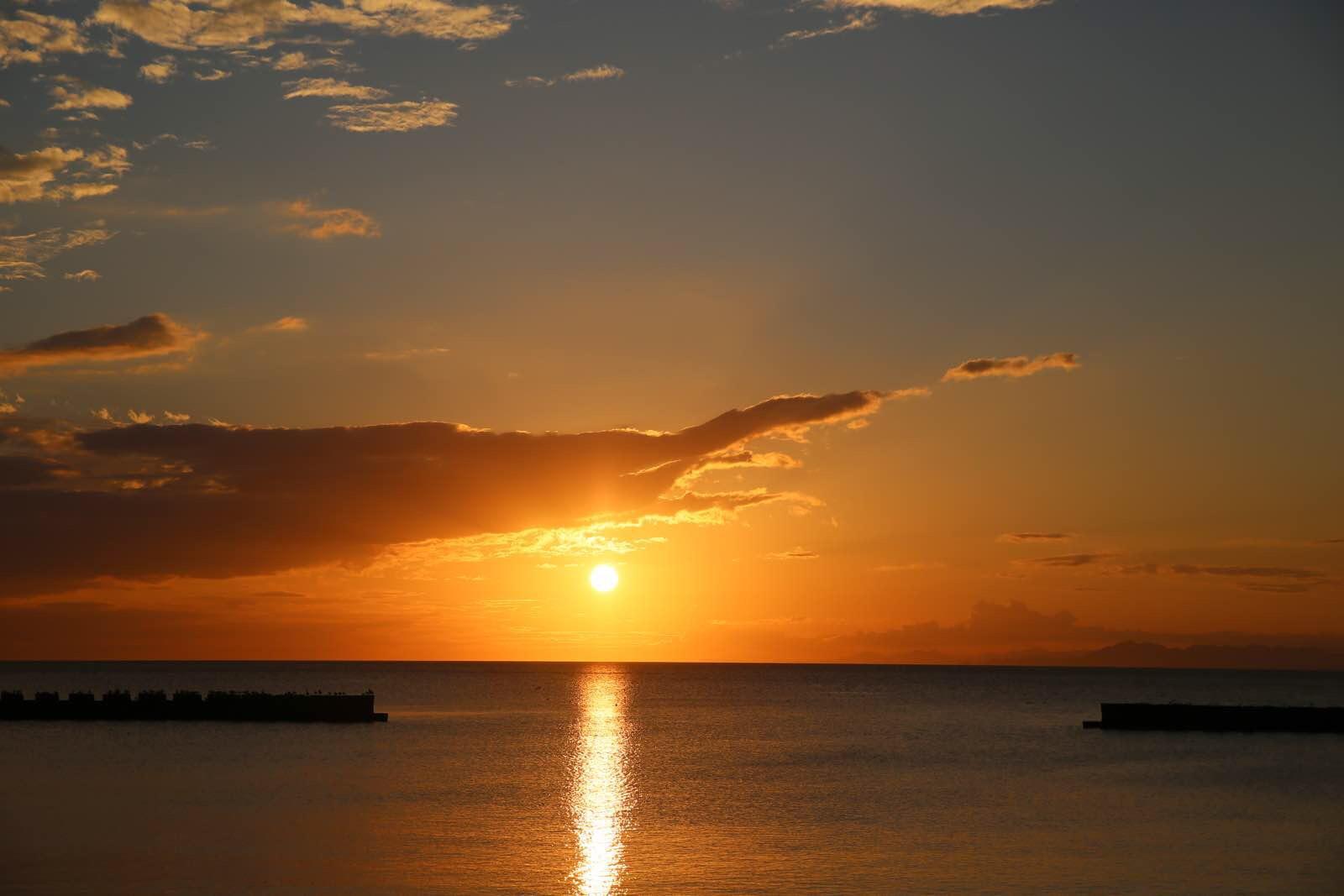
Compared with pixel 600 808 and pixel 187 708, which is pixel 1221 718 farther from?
pixel 187 708

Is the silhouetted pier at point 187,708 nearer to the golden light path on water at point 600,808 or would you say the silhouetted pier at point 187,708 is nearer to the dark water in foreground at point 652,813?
the dark water in foreground at point 652,813

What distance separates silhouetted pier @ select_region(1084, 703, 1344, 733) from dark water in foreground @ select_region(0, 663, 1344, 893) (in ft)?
16.7

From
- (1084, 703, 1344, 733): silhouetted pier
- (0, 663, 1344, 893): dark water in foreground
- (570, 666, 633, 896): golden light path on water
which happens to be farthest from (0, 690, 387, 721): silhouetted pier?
(1084, 703, 1344, 733): silhouetted pier

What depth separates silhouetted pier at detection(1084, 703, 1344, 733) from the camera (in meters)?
108

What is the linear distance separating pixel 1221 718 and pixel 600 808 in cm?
7255

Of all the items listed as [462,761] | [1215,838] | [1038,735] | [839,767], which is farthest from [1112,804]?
[1038,735]

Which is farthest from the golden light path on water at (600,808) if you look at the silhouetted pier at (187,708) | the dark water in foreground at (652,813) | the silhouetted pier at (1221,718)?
the silhouetted pier at (1221,718)

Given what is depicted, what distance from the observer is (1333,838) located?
161ft

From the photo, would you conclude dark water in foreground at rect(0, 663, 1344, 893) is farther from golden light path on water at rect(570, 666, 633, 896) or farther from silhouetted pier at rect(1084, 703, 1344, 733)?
silhouetted pier at rect(1084, 703, 1344, 733)

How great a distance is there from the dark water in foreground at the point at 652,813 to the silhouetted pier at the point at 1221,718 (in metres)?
5.09

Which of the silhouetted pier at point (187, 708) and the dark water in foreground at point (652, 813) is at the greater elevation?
the silhouetted pier at point (187, 708)

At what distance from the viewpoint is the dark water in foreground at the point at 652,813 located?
133ft

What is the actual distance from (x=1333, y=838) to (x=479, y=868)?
108ft

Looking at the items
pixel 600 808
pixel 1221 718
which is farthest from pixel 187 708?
pixel 1221 718
